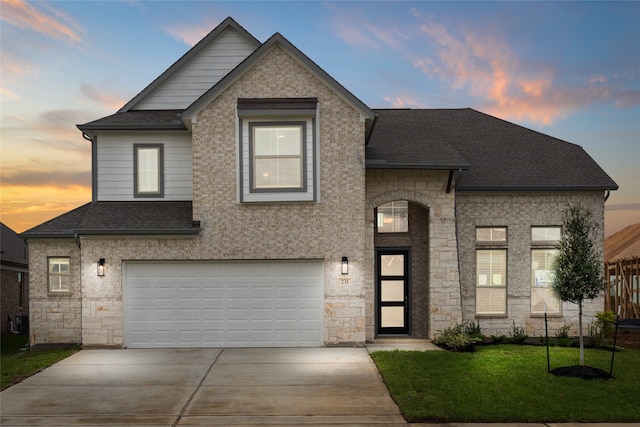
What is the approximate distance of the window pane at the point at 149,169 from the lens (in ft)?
47.6

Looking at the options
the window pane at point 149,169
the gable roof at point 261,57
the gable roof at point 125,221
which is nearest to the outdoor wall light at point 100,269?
the gable roof at point 125,221

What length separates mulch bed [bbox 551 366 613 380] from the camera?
10172mm

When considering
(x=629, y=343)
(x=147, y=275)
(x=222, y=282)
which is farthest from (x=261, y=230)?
(x=629, y=343)

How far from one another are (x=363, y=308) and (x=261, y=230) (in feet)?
11.5

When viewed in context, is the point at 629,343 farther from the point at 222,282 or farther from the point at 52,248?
the point at 52,248

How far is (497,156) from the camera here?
15984mm

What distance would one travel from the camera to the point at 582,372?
10.3 metres

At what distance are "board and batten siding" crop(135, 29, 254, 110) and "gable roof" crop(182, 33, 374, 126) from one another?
2772 mm

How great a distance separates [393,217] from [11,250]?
20.7 m

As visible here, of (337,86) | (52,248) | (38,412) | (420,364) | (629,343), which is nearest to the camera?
(38,412)

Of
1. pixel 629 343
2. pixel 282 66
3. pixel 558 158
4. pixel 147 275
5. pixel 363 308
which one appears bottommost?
pixel 629 343

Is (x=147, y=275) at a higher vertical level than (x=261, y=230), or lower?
lower

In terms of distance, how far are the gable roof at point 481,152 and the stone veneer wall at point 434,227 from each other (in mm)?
556

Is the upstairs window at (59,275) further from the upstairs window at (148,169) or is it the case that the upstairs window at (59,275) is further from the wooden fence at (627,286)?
the wooden fence at (627,286)
